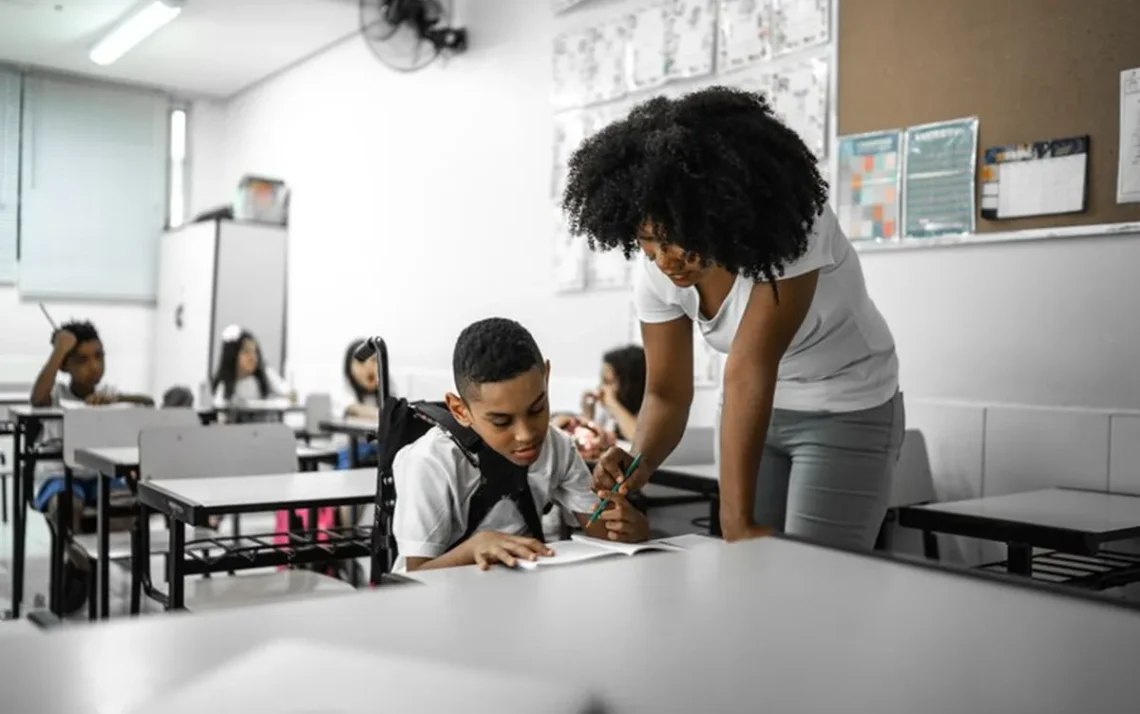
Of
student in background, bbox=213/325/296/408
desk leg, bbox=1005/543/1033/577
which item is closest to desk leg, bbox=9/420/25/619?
student in background, bbox=213/325/296/408

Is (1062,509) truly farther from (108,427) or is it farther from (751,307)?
(108,427)

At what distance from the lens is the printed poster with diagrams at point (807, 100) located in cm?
304

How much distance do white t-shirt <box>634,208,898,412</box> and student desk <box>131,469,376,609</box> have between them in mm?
867

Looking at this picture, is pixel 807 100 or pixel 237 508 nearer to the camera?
pixel 237 508

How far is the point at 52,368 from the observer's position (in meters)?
4.41

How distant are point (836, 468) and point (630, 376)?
5.74ft

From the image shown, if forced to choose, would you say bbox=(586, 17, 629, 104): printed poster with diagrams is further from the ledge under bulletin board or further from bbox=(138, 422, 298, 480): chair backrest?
bbox=(138, 422, 298, 480): chair backrest

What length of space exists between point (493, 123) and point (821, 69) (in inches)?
71.9

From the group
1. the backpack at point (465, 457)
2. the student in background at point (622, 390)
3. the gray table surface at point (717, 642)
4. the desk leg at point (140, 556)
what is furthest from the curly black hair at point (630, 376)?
the gray table surface at point (717, 642)

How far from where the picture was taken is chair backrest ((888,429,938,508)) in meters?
2.53

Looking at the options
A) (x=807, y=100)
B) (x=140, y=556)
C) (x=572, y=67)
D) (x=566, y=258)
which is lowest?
(x=140, y=556)

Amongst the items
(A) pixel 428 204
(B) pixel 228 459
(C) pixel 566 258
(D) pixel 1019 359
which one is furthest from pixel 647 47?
A: (B) pixel 228 459

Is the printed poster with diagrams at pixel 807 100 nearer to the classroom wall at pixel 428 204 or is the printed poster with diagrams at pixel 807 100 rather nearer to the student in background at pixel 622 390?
the student in background at pixel 622 390

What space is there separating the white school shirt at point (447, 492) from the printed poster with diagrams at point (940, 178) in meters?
1.54
